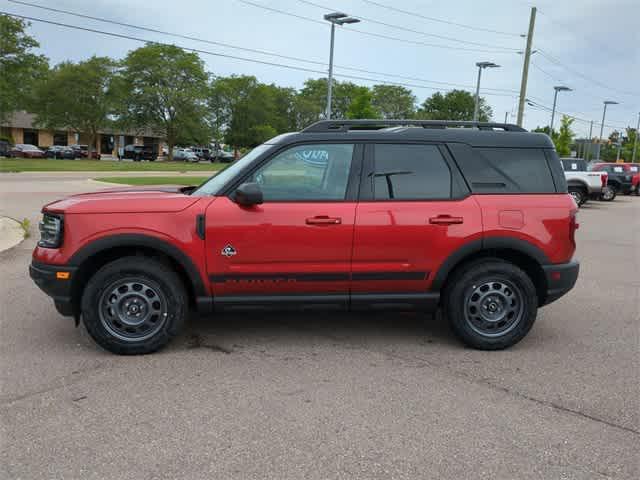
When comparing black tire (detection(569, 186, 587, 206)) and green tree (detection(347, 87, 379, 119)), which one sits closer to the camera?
black tire (detection(569, 186, 587, 206))

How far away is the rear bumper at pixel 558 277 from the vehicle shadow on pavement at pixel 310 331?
0.93m

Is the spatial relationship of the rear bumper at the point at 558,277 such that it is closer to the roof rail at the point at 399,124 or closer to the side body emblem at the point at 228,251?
the roof rail at the point at 399,124

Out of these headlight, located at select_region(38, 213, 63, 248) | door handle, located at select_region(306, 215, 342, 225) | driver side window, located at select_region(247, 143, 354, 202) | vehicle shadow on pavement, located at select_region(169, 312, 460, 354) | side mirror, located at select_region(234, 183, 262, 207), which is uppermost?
driver side window, located at select_region(247, 143, 354, 202)

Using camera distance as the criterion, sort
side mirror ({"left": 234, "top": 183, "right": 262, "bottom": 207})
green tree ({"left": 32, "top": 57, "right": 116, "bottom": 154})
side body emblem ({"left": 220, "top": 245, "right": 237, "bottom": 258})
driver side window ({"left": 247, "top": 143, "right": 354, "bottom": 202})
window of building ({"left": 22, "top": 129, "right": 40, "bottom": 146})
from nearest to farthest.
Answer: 1. side mirror ({"left": 234, "top": 183, "right": 262, "bottom": 207})
2. side body emblem ({"left": 220, "top": 245, "right": 237, "bottom": 258})
3. driver side window ({"left": 247, "top": 143, "right": 354, "bottom": 202})
4. green tree ({"left": 32, "top": 57, "right": 116, "bottom": 154})
5. window of building ({"left": 22, "top": 129, "right": 40, "bottom": 146})

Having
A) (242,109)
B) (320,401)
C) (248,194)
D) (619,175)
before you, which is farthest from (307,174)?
(242,109)

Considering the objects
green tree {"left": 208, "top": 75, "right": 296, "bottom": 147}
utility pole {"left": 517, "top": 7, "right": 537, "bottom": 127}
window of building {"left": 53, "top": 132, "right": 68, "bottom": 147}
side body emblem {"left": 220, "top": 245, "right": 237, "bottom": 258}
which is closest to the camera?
side body emblem {"left": 220, "top": 245, "right": 237, "bottom": 258}

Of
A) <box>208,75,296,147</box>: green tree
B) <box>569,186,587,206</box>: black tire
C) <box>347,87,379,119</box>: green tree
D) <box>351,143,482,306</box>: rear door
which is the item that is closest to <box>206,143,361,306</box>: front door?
<box>351,143,482,306</box>: rear door

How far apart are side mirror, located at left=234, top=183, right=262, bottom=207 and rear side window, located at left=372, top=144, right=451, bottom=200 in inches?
38.1

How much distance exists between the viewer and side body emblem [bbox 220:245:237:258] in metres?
4.30

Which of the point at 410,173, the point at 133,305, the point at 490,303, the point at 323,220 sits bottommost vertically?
the point at 133,305

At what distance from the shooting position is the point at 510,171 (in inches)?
184

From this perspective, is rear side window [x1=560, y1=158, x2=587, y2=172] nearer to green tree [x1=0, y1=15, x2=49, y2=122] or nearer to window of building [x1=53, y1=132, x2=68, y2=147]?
green tree [x1=0, y1=15, x2=49, y2=122]

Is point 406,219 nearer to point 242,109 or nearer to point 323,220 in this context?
point 323,220

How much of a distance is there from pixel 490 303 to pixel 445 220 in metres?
0.83
